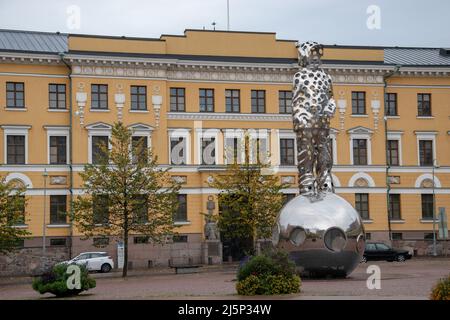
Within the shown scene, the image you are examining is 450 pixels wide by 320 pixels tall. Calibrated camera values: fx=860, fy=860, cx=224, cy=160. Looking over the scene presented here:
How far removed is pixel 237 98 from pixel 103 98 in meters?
9.20

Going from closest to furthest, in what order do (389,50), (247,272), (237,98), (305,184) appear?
1. (247,272)
2. (305,184)
3. (237,98)
4. (389,50)

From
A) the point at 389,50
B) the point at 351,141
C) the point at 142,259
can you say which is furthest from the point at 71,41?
the point at 389,50

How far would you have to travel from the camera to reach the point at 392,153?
61.3m

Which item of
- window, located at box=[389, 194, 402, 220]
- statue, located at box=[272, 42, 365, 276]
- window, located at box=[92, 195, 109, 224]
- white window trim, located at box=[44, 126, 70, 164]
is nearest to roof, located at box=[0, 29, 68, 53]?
white window trim, located at box=[44, 126, 70, 164]

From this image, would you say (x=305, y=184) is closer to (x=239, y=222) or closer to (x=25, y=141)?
(x=239, y=222)

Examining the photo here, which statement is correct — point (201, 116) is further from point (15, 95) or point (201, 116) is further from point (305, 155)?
point (305, 155)

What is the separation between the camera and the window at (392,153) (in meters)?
61.2

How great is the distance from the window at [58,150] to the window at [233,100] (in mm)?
11211

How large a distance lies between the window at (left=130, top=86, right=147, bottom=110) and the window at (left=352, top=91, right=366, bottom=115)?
14927 mm

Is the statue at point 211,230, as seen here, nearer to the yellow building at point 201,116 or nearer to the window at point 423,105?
the yellow building at point 201,116

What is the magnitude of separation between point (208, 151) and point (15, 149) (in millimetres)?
12464

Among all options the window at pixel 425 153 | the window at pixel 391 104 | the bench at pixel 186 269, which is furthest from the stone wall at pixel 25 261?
the window at pixel 425 153

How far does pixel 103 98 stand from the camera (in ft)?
182

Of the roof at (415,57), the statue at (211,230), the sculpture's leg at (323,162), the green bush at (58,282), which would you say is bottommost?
the green bush at (58,282)
